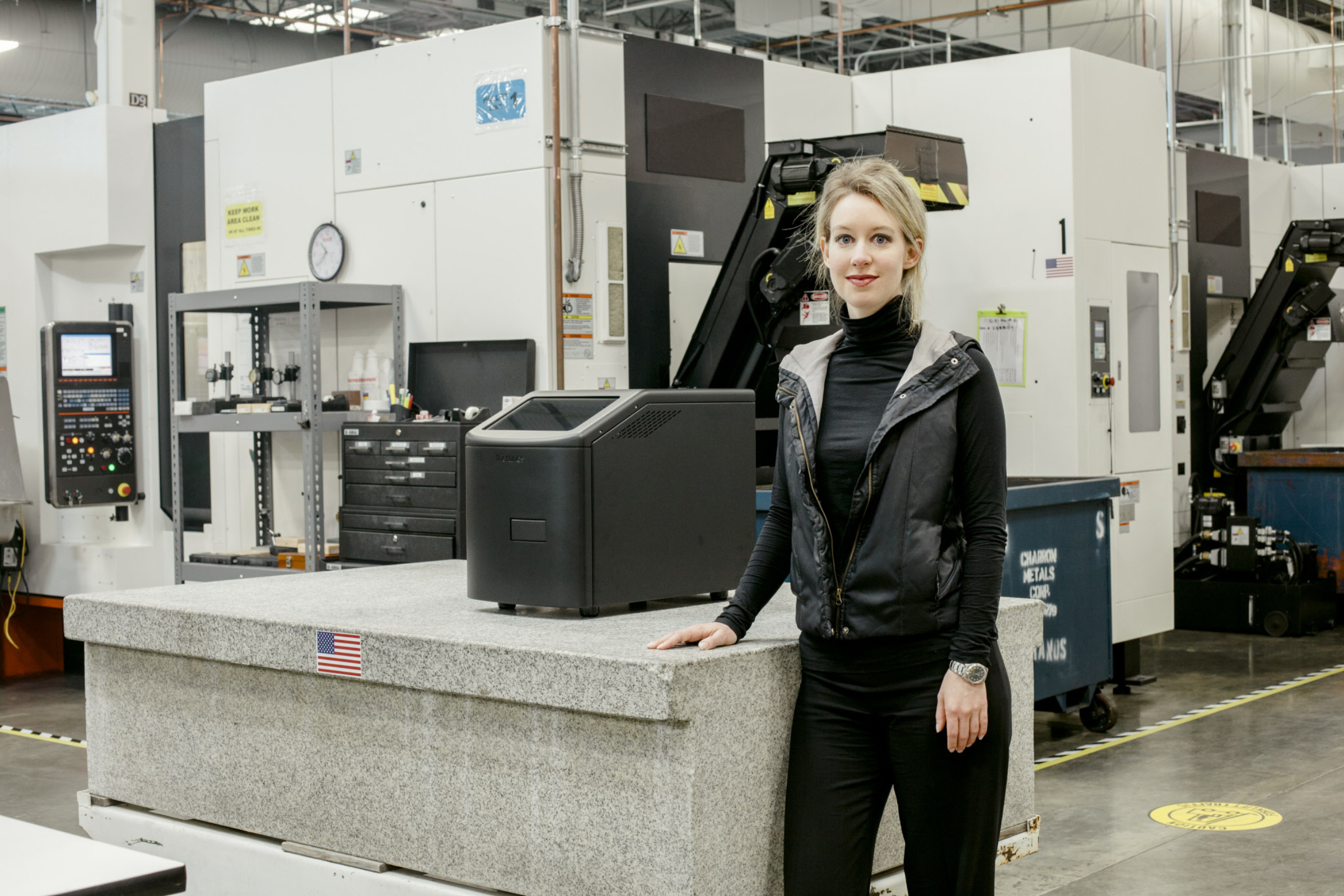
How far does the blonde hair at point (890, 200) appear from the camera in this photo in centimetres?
204

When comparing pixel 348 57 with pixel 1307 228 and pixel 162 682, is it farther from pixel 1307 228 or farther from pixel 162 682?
pixel 1307 228

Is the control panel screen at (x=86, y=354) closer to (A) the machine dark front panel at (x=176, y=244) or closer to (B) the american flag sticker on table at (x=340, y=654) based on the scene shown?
(A) the machine dark front panel at (x=176, y=244)

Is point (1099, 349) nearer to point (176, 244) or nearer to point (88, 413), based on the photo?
point (176, 244)

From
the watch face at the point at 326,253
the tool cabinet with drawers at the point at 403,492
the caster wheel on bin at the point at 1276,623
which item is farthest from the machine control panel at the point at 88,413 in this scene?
the caster wheel on bin at the point at 1276,623

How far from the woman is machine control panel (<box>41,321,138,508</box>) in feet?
16.8

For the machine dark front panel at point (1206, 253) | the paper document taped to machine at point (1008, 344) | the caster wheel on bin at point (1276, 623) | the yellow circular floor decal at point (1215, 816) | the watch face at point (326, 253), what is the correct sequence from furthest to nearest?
1. the machine dark front panel at point (1206, 253)
2. the caster wheel on bin at point (1276, 623)
3. the paper document taped to machine at point (1008, 344)
4. the watch face at point (326, 253)
5. the yellow circular floor decal at point (1215, 816)

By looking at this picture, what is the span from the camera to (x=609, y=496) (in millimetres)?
2238

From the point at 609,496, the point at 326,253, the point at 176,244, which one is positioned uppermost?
the point at 176,244

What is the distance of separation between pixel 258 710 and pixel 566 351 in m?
2.77

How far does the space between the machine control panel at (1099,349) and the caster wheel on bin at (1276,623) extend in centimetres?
274

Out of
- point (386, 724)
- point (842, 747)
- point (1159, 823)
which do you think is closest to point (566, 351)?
point (1159, 823)

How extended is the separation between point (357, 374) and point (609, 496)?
3.52m

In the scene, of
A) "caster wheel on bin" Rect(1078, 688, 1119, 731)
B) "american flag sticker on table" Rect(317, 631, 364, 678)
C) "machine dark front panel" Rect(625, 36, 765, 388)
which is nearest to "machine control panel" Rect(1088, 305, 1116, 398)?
"caster wheel on bin" Rect(1078, 688, 1119, 731)

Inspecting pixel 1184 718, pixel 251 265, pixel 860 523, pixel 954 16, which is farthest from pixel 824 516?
pixel 954 16
